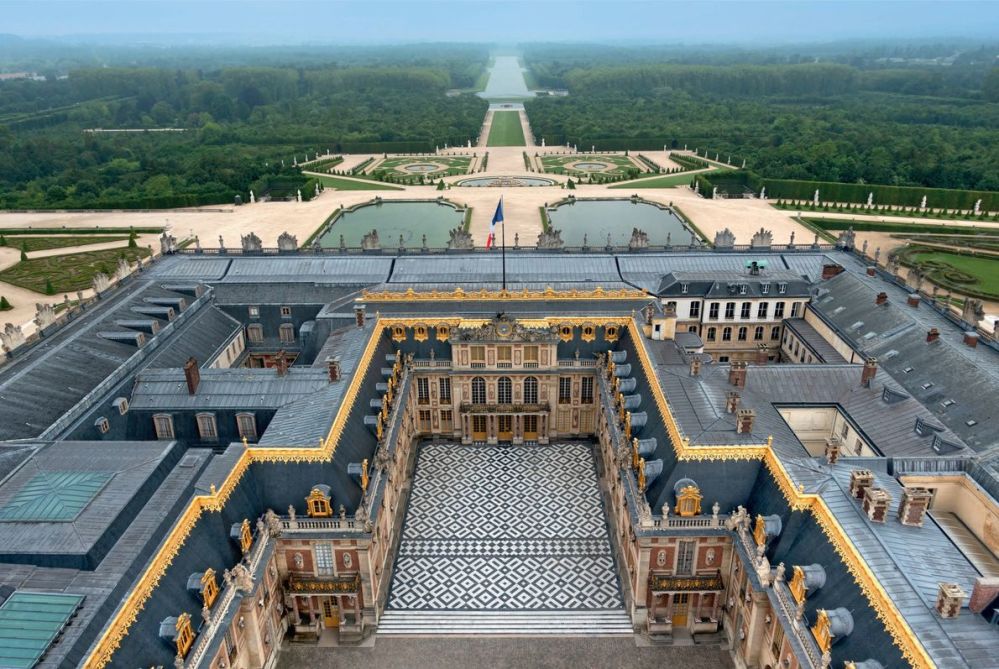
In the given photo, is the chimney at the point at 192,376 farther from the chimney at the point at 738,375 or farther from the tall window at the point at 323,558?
the chimney at the point at 738,375

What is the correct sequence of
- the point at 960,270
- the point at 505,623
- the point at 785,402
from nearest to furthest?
the point at 505,623 < the point at 785,402 < the point at 960,270

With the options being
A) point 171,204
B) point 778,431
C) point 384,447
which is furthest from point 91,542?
point 171,204

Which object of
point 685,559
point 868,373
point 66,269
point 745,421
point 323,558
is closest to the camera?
point 745,421

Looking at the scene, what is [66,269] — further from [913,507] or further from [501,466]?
[913,507]

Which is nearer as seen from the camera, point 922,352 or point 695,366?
point 695,366

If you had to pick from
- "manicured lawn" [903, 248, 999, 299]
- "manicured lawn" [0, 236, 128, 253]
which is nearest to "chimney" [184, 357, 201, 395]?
"manicured lawn" [0, 236, 128, 253]

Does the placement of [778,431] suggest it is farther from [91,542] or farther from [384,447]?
[91,542]

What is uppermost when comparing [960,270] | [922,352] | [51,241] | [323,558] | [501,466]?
[922,352]

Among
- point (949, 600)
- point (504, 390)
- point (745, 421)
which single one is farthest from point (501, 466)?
point (949, 600)
